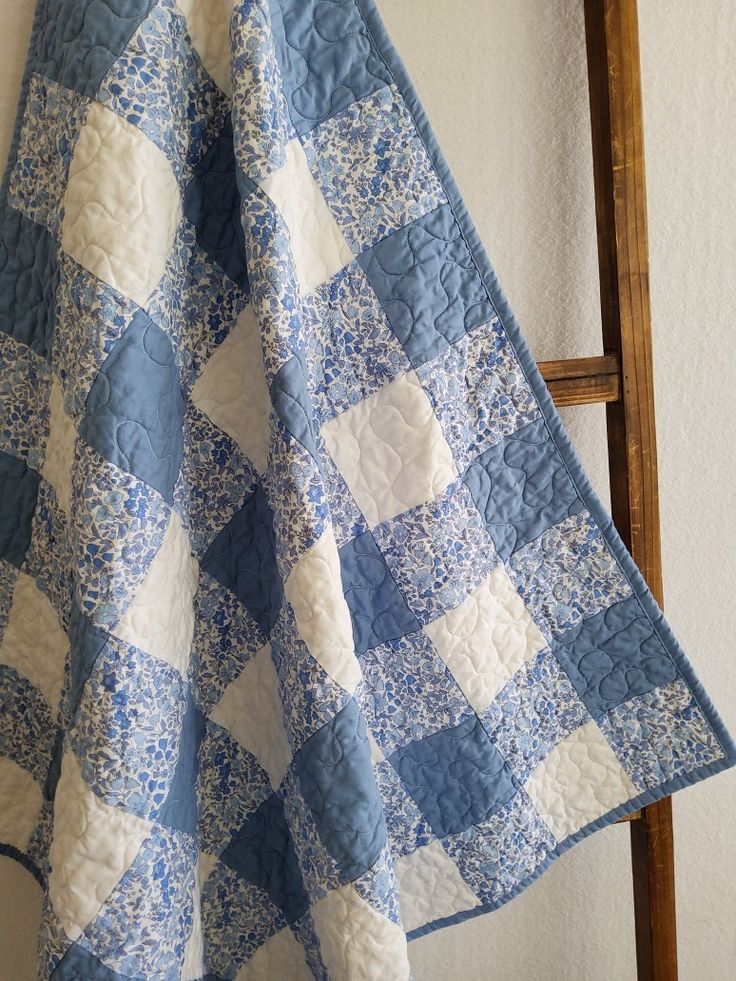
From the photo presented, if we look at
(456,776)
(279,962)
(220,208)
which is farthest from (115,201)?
(279,962)

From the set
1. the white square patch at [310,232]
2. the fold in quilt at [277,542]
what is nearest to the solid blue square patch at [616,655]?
the fold in quilt at [277,542]

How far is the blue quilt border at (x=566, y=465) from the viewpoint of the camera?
1.98ft

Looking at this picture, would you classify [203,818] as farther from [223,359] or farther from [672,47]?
[672,47]

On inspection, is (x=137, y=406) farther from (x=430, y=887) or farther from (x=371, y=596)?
(x=430, y=887)

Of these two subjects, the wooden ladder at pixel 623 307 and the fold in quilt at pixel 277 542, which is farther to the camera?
the wooden ladder at pixel 623 307

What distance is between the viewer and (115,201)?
54cm

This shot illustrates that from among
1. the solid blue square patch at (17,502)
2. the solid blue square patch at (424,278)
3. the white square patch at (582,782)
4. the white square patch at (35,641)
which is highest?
the solid blue square patch at (424,278)

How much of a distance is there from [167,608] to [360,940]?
0.27 m

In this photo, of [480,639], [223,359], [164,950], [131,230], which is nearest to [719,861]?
[480,639]

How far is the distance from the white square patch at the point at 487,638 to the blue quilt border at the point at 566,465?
9 cm

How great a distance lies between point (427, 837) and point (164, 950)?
227 millimetres

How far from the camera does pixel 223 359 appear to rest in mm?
621

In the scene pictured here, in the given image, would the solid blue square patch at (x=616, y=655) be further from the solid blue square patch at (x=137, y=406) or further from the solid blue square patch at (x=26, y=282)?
the solid blue square patch at (x=26, y=282)

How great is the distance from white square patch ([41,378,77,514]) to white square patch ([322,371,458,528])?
0.61 ft
